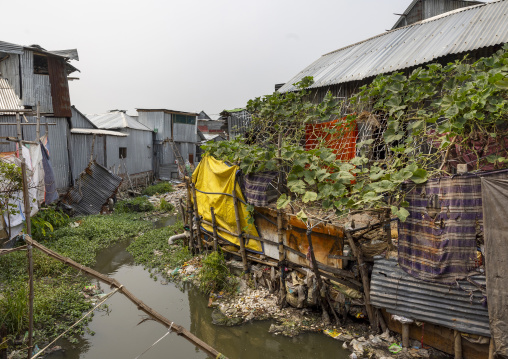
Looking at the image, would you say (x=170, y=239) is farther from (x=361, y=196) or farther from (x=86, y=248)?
(x=361, y=196)

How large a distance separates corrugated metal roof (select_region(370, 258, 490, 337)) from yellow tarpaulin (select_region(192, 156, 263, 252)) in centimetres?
293

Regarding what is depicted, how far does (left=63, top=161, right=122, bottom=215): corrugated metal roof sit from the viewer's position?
45.9 feet

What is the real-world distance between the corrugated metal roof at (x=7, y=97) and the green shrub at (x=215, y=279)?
9244 mm

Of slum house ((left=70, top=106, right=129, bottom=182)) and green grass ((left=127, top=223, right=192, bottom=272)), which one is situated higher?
slum house ((left=70, top=106, right=129, bottom=182))

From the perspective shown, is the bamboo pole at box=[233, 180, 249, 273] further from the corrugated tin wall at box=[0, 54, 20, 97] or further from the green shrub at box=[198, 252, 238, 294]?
the corrugated tin wall at box=[0, 54, 20, 97]

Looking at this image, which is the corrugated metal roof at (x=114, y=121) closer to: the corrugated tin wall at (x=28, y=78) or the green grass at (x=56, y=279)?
the corrugated tin wall at (x=28, y=78)

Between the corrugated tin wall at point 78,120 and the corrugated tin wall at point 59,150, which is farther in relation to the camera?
the corrugated tin wall at point 78,120

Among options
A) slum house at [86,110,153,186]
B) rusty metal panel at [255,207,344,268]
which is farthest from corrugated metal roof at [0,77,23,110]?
rusty metal panel at [255,207,344,268]

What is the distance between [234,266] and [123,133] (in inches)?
571

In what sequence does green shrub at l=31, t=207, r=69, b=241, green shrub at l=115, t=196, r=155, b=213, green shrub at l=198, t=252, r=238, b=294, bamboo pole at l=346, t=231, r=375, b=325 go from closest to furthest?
bamboo pole at l=346, t=231, r=375, b=325
green shrub at l=198, t=252, r=238, b=294
green shrub at l=31, t=207, r=69, b=241
green shrub at l=115, t=196, r=155, b=213

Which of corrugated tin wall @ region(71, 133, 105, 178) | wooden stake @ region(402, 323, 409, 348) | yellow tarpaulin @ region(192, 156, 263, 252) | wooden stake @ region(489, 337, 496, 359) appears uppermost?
corrugated tin wall @ region(71, 133, 105, 178)

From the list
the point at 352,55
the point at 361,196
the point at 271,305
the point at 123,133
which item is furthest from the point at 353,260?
the point at 123,133

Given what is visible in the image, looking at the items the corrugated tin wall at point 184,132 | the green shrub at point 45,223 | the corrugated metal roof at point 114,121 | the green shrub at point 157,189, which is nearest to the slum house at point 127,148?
the corrugated metal roof at point 114,121

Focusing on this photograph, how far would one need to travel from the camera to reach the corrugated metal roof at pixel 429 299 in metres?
4.34
